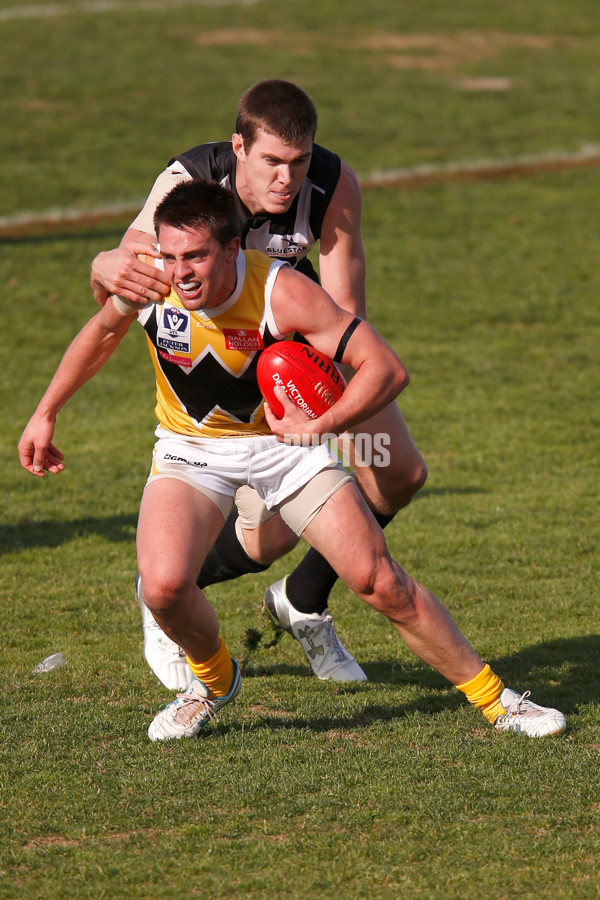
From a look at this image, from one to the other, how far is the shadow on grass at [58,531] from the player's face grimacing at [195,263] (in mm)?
3667

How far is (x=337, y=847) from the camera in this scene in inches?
166

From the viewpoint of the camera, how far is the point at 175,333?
5082 millimetres

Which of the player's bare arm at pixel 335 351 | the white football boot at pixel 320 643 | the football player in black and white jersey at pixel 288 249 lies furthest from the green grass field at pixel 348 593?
the player's bare arm at pixel 335 351

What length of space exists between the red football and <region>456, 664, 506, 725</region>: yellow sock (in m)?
1.36

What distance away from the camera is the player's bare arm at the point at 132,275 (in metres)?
5.00

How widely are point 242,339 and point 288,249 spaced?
0.96m

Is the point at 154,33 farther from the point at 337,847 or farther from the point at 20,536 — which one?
the point at 337,847

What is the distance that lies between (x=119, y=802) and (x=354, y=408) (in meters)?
1.75

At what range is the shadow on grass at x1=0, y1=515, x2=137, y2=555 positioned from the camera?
8.20 metres

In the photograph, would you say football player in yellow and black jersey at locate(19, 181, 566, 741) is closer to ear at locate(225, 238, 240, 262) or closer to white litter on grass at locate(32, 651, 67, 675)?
ear at locate(225, 238, 240, 262)

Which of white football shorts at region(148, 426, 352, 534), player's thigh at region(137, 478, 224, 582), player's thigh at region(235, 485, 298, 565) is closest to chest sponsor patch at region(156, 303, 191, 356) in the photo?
white football shorts at region(148, 426, 352, 534)

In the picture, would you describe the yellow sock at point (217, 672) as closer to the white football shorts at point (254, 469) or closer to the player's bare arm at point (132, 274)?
the white football shorts at point (254, 469)

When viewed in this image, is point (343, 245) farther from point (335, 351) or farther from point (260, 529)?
point (260, 529)

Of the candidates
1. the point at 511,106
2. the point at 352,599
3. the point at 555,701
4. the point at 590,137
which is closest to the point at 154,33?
the point at 511,106
